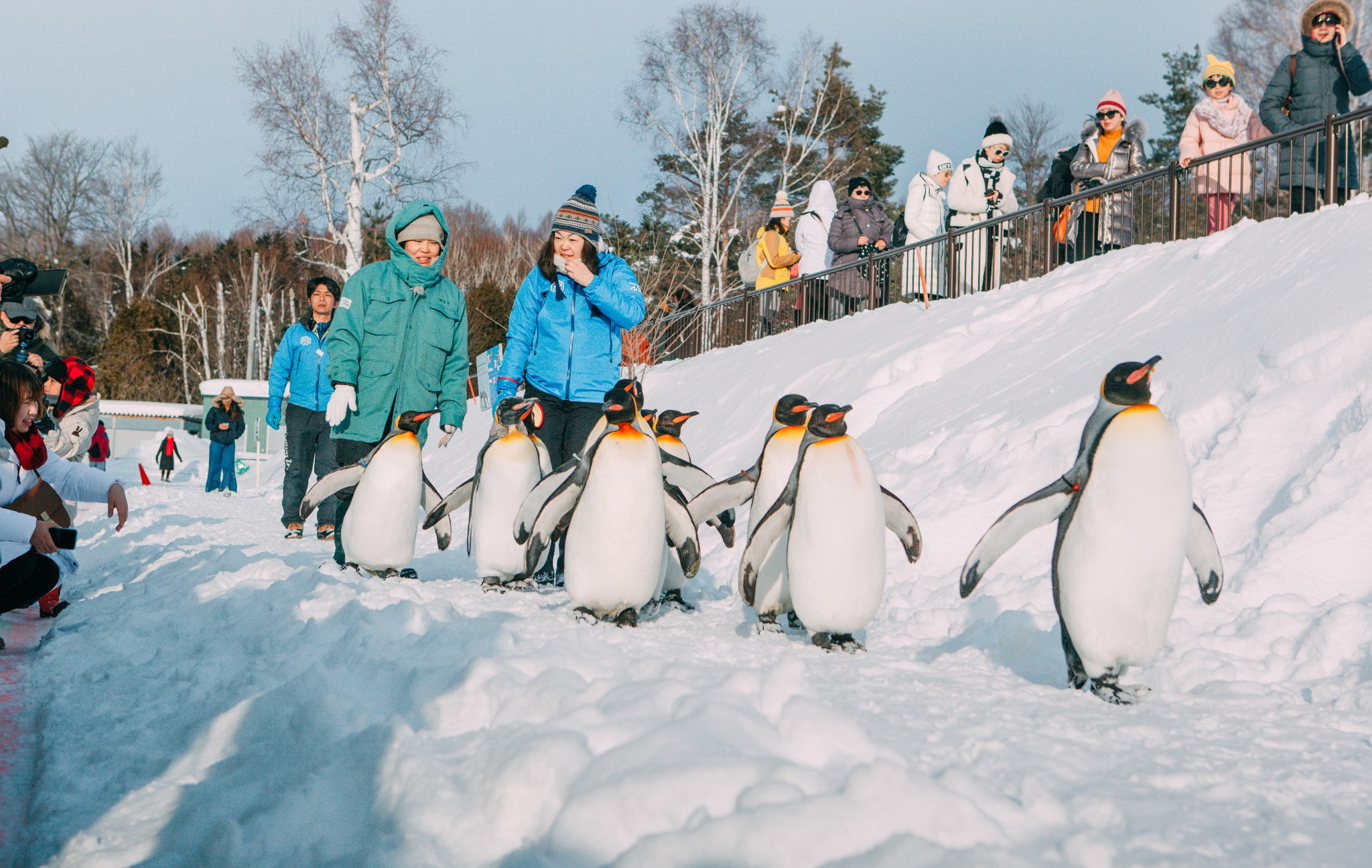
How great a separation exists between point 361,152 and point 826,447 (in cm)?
1796

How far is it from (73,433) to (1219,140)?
9404 mm

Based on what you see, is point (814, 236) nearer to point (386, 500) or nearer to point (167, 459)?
point (386, 500)

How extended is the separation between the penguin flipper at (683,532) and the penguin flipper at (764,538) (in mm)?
254

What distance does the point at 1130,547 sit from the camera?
3074 mm

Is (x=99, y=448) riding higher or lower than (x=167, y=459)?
higher

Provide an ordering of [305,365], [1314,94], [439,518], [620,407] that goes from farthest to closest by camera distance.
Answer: [1314,94]
[305,365]
[439,518]
[620,407]

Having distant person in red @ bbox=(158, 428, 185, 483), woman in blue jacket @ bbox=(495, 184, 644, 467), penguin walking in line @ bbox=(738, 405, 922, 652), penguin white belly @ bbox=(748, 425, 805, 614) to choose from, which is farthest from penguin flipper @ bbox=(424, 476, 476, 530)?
distant person in red @ bbox=(158, 428, 185, 483)

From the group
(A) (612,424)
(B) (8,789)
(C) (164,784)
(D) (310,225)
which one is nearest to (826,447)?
(A) (612,424)

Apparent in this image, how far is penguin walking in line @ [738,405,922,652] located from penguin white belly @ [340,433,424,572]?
1.99 m

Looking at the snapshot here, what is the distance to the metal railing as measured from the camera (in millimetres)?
7926

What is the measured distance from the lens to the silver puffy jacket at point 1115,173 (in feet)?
32.3

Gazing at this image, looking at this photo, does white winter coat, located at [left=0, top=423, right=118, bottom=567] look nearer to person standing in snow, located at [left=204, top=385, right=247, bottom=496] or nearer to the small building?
person standing in snow, located at [left=204, top=385, right=247, bottom=496]

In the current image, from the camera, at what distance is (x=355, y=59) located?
771 inches

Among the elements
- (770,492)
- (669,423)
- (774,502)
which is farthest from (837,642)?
(669,423)
